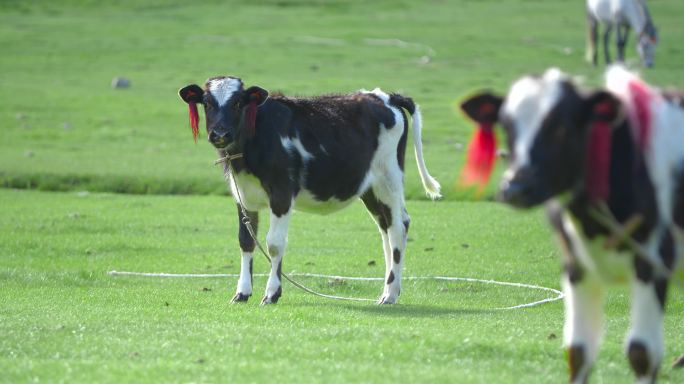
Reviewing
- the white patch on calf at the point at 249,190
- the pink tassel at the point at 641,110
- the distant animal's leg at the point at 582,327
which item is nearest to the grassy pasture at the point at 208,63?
the white patch on calf at the point at 249,190

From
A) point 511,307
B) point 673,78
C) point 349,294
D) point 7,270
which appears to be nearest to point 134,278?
point 7,270

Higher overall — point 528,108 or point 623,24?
point 528,108

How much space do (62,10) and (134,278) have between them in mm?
53490

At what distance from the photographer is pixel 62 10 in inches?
2675

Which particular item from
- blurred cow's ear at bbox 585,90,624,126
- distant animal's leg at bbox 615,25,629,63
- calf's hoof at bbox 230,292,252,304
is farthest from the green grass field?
distant animal's leg at bbox 615,25,629,63

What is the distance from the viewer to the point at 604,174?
299 inches

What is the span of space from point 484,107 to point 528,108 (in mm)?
524

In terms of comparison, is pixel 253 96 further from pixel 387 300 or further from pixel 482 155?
pixel 482 155

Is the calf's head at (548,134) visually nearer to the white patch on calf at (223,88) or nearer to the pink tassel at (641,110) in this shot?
the pink tassel at (641,110)

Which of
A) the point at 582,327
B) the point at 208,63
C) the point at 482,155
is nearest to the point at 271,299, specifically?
the point at 582,327

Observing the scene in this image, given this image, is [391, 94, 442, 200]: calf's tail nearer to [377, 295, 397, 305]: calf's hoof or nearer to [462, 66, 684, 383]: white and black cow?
[377, 295, 397, 305]: calf's hoof

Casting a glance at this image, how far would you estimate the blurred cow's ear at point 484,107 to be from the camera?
8062mm

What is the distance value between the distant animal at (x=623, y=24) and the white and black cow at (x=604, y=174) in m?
38.4

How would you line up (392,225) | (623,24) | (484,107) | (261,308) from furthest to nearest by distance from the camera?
(623,24)
(392,225)
(261,308)
(484,107)
